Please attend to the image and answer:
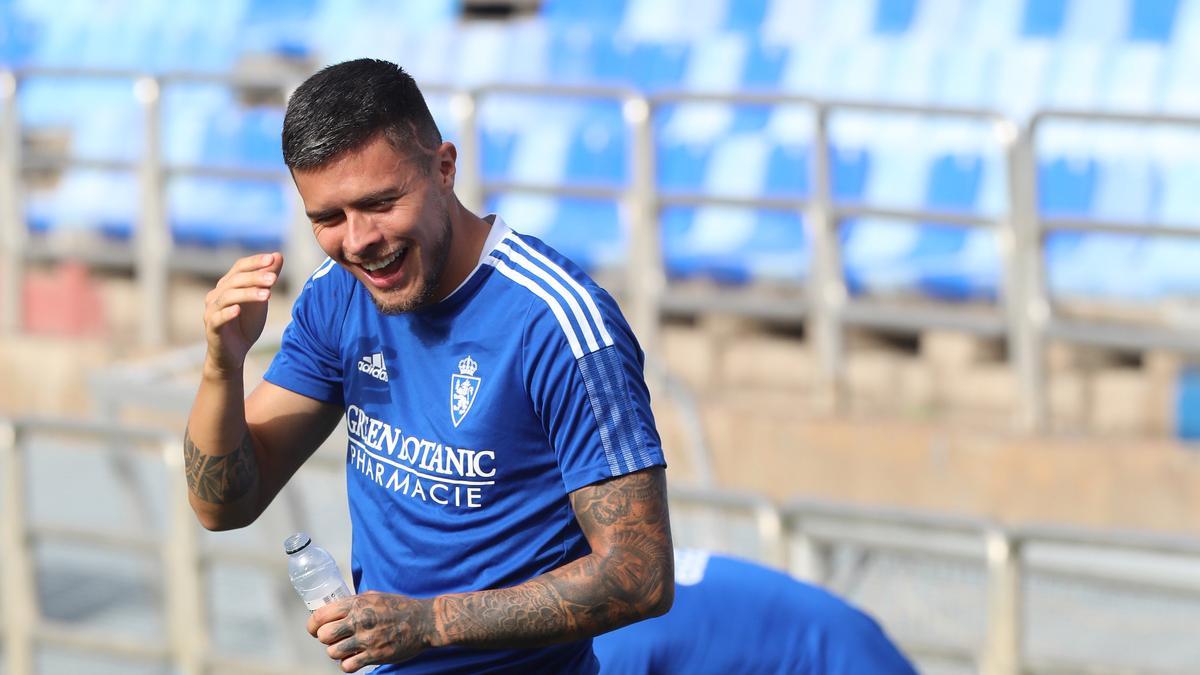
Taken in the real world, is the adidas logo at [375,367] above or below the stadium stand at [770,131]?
above

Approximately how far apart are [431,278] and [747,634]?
50.5 inches

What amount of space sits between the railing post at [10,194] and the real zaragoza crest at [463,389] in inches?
289

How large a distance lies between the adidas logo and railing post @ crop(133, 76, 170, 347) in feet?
21.3

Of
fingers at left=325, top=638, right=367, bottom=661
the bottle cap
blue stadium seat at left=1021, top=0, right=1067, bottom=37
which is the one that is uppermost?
the bottle cap

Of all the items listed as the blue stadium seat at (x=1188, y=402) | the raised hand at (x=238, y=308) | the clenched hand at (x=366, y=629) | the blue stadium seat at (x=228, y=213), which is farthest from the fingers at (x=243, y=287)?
the blue stadium seat at (x=228, y=213)

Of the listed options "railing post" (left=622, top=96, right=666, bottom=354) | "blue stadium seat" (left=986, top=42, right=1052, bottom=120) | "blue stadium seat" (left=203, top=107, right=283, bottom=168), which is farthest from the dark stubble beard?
"blue stadium seat" (left=203, top=107, right=283, bottom=168)

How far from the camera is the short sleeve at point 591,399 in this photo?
8.43ft

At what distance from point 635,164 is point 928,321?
151 cm

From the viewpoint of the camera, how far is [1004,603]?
480 cm

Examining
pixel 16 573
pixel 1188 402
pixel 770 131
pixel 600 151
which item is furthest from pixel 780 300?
pixel 16 573

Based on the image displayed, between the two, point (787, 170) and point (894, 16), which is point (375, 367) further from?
point (894, 16)

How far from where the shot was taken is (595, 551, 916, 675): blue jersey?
3.48 m

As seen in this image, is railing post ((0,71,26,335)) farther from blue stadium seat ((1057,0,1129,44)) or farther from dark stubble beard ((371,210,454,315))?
dark stubble beard ((371,210,454,315))

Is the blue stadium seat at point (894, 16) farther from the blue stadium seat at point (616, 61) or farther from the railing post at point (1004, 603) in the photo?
the railing post at point (1004, 603)
